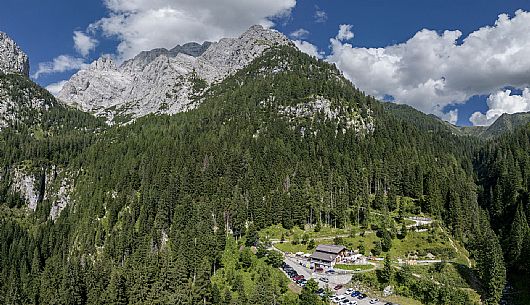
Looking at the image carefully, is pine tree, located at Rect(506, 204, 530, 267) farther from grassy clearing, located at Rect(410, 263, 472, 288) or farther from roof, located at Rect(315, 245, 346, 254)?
roof, located at Rect(315, 245, 346, 254)

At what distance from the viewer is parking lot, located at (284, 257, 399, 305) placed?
273ft

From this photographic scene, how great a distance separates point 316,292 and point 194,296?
2931cm

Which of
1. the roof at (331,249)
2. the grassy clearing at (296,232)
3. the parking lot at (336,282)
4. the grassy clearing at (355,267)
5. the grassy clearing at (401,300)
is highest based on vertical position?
the grassy clearing at (296,232)

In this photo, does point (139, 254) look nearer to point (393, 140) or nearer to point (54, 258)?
point (54, 258)

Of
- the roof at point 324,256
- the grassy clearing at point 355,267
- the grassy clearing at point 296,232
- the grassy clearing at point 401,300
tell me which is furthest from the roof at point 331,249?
the grassy clearing at point 401,300

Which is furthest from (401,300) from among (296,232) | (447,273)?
(296,232)

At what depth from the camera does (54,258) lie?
15400 cm

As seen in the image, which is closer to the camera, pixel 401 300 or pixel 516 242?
pixel 401 300

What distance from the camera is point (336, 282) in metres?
94.1

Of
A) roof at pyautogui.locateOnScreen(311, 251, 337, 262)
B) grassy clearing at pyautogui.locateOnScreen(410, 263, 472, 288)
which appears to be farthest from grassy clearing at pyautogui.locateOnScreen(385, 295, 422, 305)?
roof at pyautogui.locateOnScreen(311, 251, 337, 262)

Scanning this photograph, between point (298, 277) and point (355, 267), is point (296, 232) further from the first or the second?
point (298, 277)

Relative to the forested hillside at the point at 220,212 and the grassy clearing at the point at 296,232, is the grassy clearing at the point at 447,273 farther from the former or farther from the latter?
the grassy clearing at the point at 296,232

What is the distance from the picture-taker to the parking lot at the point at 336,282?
83.3 m

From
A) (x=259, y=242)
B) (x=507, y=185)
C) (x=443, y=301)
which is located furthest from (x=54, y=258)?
(x=507, y=185)
